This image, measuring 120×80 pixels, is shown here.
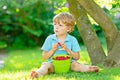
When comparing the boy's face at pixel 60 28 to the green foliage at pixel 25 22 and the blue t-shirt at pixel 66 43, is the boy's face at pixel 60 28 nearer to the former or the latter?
the blue t-shirt at pixel 66 43

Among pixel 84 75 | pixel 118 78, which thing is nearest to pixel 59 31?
pixel 84 75

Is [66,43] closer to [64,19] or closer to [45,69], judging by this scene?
[64,19]

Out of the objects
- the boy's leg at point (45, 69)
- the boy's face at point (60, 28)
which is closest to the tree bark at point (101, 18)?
the boy's face at point (60, 28)

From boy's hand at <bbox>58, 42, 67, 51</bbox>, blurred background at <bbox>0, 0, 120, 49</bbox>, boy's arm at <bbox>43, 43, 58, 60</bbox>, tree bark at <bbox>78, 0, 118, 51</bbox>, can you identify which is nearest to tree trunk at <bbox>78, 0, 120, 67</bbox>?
tree bark at <bbox>78, 0, 118, 51</bbox>

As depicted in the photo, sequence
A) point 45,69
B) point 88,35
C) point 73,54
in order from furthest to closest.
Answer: point 88,35
point 73,54
point 45,69

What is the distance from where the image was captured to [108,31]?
270 inches

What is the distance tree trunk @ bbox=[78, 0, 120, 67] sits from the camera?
652 cm

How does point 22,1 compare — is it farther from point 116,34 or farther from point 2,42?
point 116,34

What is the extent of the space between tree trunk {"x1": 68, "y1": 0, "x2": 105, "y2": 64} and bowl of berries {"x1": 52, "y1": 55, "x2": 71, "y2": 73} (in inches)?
61.1

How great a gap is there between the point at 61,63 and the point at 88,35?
1725 millimetres

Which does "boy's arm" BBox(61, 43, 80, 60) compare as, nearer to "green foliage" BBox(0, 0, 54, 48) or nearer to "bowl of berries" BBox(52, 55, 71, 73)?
"bowl of berries" BBox(52, 55, 71, 73)

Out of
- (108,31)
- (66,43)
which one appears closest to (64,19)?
(66,43)

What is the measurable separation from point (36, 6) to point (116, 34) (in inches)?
319

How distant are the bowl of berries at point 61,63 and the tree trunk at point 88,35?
1.55 metres
